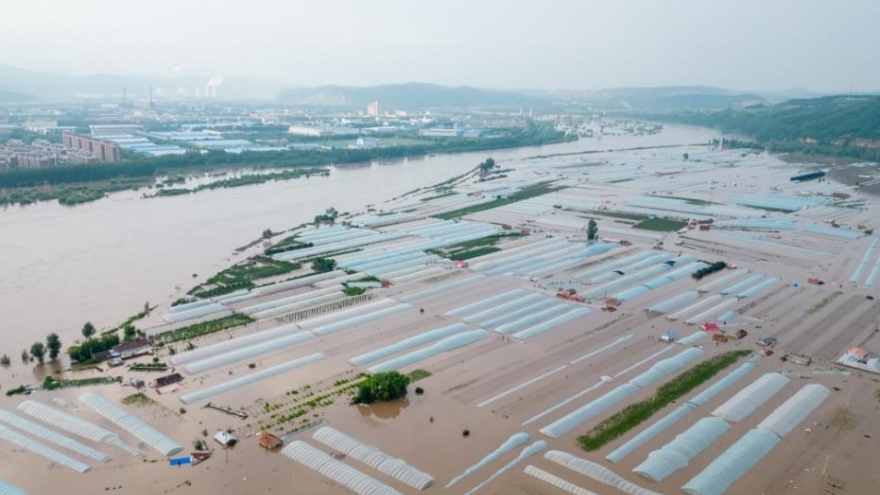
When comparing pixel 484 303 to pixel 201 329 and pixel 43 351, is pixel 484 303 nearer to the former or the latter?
pixel 201 329

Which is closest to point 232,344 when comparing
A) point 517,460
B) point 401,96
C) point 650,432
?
point 517,460

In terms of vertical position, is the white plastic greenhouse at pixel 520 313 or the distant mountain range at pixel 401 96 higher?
the distant mountain range at pixel 401 96

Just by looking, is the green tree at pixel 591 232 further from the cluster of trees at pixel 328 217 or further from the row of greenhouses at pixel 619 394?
the cluster of trees at pixel 328 217

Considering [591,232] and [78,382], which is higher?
[591,232]

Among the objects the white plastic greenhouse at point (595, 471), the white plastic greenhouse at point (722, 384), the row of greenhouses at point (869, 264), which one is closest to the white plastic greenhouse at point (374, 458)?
the white plastic greenhouse at point (595, 471)

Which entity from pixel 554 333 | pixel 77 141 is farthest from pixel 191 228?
pixel 77 141
